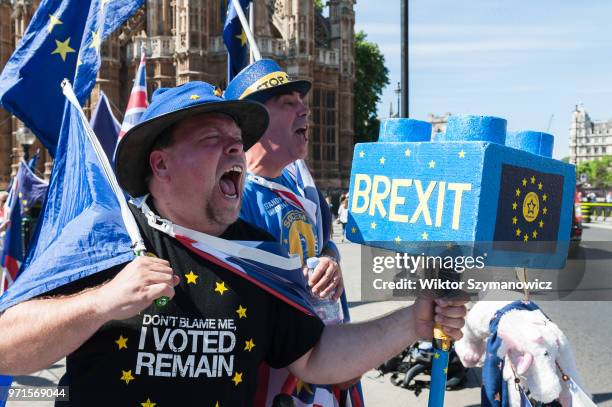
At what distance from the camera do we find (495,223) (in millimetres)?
1635

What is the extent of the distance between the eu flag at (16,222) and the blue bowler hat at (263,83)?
16.3 feet

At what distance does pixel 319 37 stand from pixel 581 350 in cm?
2883

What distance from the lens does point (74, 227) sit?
71.7 inches

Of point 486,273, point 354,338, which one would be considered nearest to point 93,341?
point 354,338

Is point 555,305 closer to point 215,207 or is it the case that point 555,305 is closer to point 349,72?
→ point 215,207

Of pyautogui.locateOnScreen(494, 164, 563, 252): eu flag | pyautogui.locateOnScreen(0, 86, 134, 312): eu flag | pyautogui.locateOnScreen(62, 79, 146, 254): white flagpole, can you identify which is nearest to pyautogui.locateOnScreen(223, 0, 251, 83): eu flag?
pyautogui.locateOnScreen(0, 86, 134, 312): eu flag

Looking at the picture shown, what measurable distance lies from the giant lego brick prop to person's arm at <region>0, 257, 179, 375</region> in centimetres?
69

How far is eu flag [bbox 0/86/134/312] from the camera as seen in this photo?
1.63 meters

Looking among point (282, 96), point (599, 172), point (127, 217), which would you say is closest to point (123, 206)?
point (127, 217)

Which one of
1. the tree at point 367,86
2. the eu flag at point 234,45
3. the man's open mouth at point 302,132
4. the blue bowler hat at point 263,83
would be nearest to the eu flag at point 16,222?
the eu flag at point 234,45

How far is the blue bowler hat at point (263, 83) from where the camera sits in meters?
2.76

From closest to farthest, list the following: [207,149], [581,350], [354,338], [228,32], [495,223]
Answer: [495,223]
[207,149]
[354,338]
[228,32]
[581,350]

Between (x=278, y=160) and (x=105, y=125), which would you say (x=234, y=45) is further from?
(x=278, y=160)

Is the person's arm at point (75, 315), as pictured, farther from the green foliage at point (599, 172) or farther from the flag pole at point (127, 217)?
the green foliage at point (599, 172)
